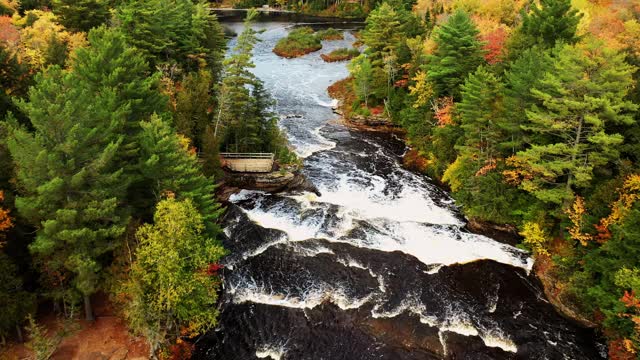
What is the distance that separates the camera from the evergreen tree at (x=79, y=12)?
54.8 meters

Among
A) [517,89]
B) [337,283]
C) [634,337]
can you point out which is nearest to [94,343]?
[337,283]

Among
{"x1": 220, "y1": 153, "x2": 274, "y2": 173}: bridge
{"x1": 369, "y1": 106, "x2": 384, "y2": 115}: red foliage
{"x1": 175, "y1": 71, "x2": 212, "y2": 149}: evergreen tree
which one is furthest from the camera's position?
{"x1": 369, "y1": 106, "x2": 384, "y2": 115}: red foliage

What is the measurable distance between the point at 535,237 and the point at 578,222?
401 centimetres

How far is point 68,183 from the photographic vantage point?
969 inches

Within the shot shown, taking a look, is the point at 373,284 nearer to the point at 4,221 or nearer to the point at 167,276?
the point at 167,276

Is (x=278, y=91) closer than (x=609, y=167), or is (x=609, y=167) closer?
(x=609, y=167)

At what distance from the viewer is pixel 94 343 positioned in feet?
85.4

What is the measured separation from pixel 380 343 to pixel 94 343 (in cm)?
1725

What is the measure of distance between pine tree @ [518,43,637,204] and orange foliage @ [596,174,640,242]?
3517 millimetres

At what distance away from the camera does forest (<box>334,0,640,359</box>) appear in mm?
29094

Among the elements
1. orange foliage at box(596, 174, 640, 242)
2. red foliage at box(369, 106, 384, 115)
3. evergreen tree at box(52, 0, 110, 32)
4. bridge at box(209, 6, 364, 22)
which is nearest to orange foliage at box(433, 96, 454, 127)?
red foliage at box(369, 106, 384, 115)

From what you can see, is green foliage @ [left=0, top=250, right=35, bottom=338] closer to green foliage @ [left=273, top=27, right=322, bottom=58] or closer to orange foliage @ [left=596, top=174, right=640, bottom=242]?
orange foliage @ [left=596, top=174, right=640, bottom=242]

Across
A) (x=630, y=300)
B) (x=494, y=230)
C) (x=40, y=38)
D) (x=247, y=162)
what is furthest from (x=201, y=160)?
(x=630, y=300)

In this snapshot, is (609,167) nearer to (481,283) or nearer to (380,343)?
(481,283)
